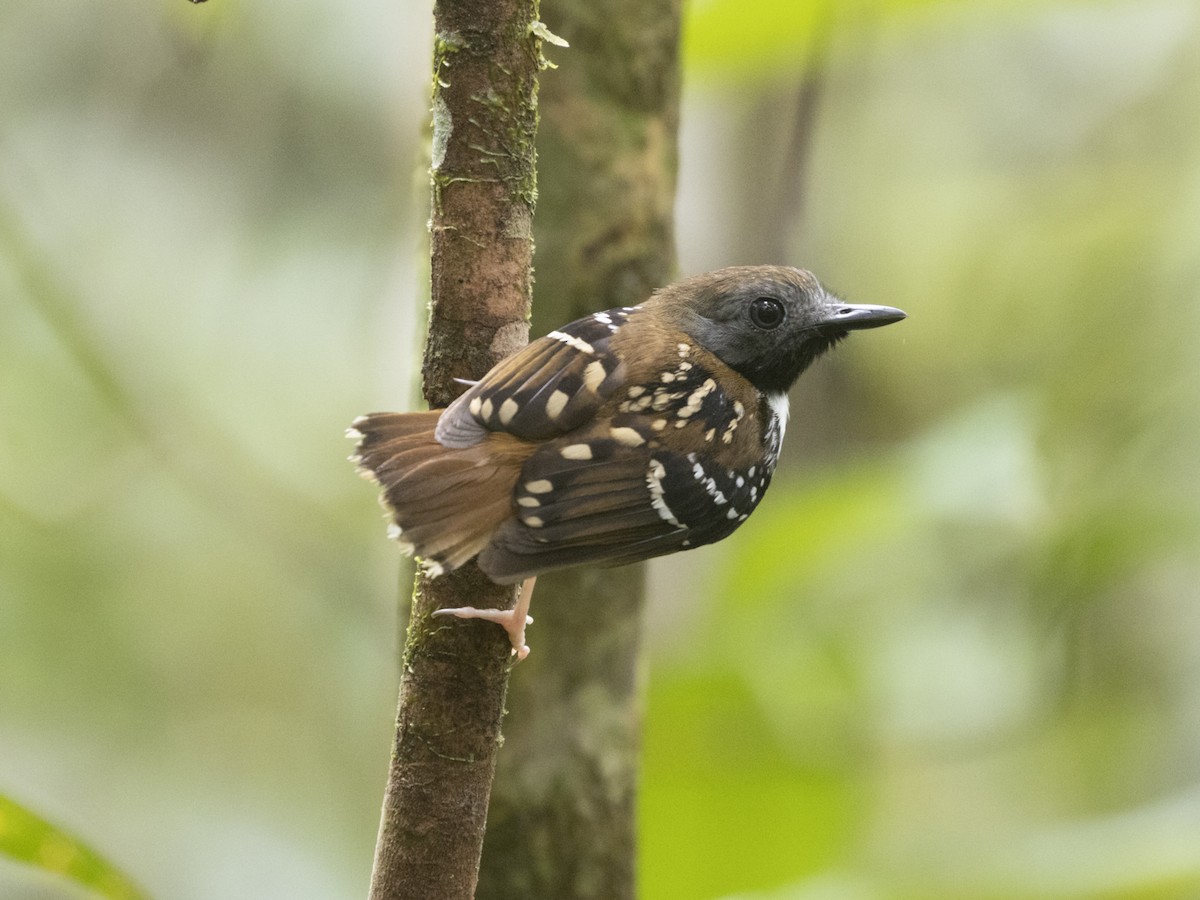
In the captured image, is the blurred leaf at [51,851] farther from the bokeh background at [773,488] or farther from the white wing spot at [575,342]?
the bokeh background at [773,488]

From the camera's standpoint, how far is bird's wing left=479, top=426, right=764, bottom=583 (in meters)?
1.91

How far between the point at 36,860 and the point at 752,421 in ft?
4.94

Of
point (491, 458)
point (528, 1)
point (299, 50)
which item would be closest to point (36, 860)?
point (491, 458)

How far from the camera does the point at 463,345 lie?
6.26 ft

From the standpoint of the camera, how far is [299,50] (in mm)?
4613

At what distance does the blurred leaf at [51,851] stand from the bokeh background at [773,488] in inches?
75.8

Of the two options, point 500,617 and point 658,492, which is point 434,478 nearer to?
point 500,617

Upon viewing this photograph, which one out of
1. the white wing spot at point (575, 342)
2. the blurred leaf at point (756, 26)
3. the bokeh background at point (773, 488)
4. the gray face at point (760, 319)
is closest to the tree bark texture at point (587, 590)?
the gray face at point (760, 319)

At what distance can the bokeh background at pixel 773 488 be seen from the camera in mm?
4016

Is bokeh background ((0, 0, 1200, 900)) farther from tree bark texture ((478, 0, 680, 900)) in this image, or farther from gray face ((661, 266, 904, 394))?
gray face ((661, 266, 904, 394))

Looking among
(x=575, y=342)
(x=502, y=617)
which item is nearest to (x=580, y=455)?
(x=575, y=342)

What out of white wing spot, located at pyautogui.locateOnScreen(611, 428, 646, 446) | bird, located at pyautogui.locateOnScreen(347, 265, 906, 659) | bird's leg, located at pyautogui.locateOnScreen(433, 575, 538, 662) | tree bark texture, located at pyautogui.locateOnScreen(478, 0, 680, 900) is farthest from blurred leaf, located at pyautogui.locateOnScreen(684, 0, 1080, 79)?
bird's leg, located at pyautogui.locateOnScreen(433, 575, 538, 662)

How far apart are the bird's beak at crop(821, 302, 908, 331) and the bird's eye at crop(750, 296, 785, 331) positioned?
9 centimetres

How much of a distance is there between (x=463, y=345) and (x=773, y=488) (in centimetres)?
324
